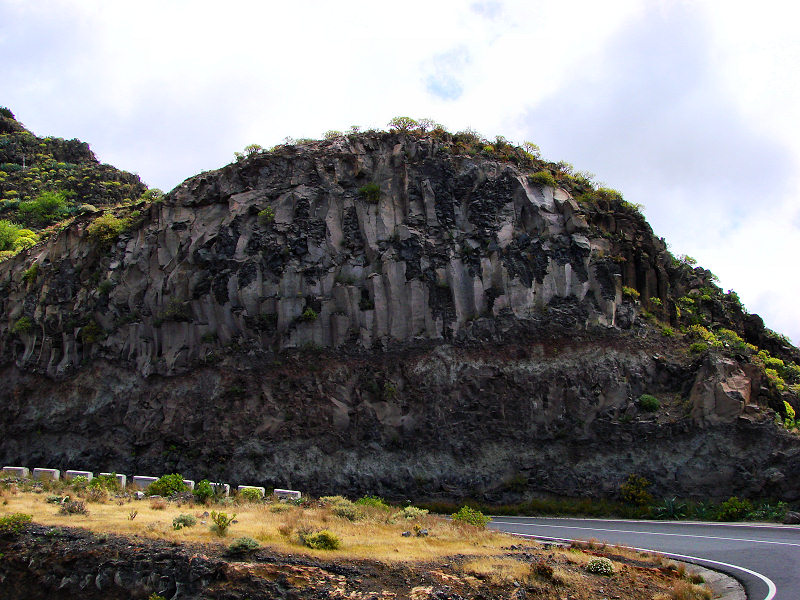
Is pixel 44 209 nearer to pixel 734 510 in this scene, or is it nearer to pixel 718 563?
pixel 734 510

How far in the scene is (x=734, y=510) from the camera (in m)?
25.1

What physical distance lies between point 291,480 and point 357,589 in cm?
1624

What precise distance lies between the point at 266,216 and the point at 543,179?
15404 millimetres

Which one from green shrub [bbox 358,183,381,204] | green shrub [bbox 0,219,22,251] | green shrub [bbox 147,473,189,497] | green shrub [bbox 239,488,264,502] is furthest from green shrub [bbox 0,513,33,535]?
green shrub [bbox 0,219,22,251]

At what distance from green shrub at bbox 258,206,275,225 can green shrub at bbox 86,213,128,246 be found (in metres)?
9.82

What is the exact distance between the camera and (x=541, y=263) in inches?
1319

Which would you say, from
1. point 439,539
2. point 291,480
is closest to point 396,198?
point 291,480

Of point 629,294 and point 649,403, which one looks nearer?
point 649,403

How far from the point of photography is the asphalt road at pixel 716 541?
14.9 metres

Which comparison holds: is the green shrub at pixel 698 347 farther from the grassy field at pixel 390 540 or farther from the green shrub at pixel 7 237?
the green shrub at pixel 7 237

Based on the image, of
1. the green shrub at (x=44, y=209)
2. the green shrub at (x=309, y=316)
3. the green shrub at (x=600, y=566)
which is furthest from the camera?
the green shrub at (x=44, y=209)

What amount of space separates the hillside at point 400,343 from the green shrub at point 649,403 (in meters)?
0.06

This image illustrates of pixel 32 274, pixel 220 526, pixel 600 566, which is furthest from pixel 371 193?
pixel 600 566

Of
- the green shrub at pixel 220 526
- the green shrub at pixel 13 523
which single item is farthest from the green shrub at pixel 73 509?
the green shrub at pixel 220 526
